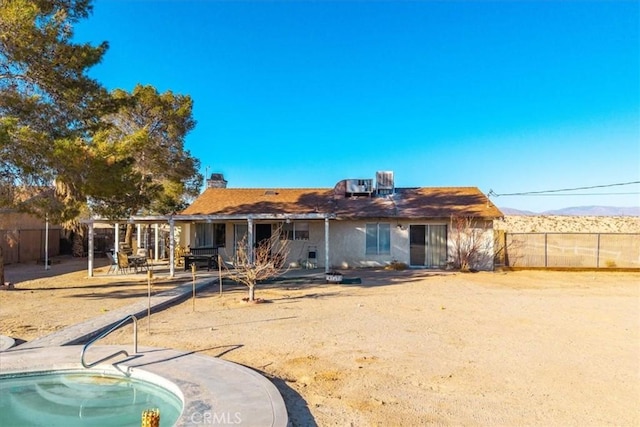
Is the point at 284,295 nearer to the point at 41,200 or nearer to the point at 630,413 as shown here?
the point at 41,200

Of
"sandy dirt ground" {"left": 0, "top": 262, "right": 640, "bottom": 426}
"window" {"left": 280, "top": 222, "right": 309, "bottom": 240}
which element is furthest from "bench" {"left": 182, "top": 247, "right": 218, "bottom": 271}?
"sandy dirt ground" {"left": 0, "top": 262, "right": 640, "bottom": 426}

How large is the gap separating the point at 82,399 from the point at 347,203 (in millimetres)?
17168

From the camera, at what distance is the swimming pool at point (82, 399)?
15.9 ft

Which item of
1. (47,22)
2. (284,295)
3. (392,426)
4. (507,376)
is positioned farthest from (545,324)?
(47,22)

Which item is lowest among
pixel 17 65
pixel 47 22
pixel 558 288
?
pixel 558 288

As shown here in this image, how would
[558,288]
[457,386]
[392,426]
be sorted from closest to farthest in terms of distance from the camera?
[392,426] < [457,386] < [558,288]

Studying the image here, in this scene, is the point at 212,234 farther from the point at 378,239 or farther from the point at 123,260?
the point at 378,239

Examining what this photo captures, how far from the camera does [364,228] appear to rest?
20.2 meters

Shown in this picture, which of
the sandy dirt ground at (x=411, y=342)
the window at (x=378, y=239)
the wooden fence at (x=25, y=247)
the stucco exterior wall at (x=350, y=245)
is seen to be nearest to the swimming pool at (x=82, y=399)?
the sandy dirt ground at (x=411, y=342)

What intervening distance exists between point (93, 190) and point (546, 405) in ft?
37.7

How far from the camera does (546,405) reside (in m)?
4.82

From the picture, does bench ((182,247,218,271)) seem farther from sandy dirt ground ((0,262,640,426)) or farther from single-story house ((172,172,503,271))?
sandy dirt ground ((0,262,640,426))

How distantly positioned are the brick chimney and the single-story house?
132 inches

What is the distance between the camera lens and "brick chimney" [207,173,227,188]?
2558cm
